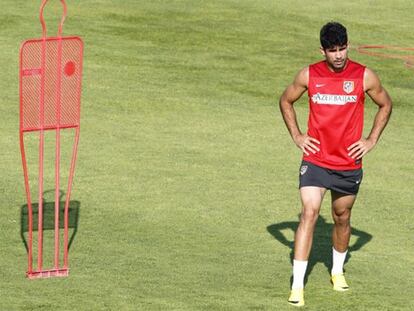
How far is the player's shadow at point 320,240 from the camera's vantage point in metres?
14.4

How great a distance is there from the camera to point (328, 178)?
12859 millimetres

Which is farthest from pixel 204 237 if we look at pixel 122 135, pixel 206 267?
pixel 122 135

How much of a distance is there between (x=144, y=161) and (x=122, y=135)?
174 cm

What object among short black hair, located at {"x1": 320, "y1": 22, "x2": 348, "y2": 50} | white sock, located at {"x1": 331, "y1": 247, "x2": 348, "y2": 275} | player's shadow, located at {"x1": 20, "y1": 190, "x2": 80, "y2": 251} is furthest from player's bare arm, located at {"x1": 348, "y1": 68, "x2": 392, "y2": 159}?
player's shadow, located at {"x1": 20, "y1": 190, "x2": 80, "y2": 251}

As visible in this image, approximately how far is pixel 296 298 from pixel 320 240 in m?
2.75

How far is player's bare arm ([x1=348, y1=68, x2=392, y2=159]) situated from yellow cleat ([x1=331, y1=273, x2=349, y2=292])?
1.17 meters

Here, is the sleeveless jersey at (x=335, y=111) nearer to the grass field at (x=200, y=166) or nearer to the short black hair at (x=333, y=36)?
the short black hair at (x=333, y=36)

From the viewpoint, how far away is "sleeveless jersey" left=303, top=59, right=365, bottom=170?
501 inches

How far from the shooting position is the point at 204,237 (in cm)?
1526

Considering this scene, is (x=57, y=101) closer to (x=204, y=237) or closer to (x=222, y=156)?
(x=204, y=237)

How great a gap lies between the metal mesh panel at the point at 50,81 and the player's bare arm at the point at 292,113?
1910mm

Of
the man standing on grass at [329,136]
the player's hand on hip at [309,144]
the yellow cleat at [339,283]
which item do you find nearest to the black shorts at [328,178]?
the man standing on grass at [329,136]

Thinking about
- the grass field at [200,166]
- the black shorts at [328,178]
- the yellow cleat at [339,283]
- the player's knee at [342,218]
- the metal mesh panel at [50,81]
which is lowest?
the grass field at [200,166]

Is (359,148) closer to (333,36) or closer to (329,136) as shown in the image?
(329,136)
